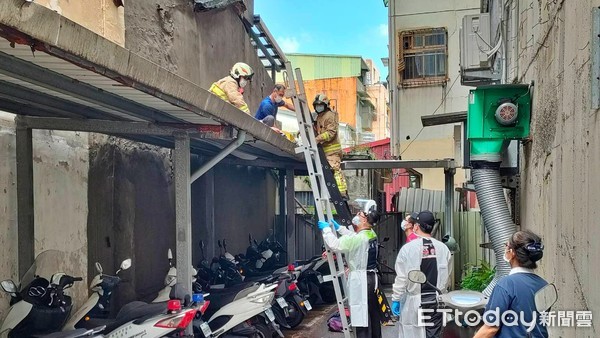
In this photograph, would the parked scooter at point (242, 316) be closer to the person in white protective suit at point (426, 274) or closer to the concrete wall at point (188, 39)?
the person in white protective suit at point (426, 274)

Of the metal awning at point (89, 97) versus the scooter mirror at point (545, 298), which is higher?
the metal awning at point (89, 97)

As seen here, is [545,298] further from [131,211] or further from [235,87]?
[131,211]

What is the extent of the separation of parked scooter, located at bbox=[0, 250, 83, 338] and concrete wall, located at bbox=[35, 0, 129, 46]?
367cm

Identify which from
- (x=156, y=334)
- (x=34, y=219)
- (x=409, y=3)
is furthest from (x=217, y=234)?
(x=409, y=3)

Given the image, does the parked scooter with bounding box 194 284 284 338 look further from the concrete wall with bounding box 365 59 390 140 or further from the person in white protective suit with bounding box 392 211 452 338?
the concrete wall with bounding box 365 59 390 140

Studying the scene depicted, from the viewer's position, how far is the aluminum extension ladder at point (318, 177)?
632cm

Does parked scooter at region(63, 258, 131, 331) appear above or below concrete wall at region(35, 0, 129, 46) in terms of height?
below

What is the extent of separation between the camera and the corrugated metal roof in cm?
3741

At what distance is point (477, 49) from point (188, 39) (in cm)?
566

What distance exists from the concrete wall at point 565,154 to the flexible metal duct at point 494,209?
0.27 meters

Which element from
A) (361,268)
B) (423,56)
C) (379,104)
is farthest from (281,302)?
(379,104)

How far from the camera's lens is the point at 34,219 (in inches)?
230

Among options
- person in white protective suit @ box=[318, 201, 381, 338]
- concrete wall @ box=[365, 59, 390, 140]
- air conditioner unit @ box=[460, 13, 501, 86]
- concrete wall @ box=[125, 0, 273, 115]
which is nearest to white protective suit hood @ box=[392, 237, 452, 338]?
person in white protective suit @ box=[318, 201, 381, 338]

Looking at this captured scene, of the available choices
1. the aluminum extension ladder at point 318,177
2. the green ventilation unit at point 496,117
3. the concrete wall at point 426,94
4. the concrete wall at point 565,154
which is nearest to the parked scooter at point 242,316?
the aluminum extension ladder at point 318,177
